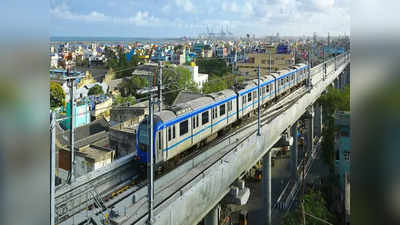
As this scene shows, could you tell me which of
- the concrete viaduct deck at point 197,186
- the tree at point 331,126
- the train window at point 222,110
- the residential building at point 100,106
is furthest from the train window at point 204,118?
the residential building at point 100,106

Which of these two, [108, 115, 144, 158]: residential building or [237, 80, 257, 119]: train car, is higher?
[237, 80, 257, 119]: train car

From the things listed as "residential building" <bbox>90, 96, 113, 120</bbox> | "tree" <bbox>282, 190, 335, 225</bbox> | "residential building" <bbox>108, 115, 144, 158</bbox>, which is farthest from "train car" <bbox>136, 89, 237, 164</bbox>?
"residential building" <bbox>90, 96, 113, 120</bbox>

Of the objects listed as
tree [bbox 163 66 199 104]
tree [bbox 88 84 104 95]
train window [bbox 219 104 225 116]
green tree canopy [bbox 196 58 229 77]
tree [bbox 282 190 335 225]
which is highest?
green tree canopy [bbox 196 58 229 77]

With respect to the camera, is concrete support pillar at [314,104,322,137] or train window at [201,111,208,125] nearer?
train window at [201,111,208,125]

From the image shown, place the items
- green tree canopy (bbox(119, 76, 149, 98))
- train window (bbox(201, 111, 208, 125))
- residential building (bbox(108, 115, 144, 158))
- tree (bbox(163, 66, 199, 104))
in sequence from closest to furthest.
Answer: train window (bbox(201, 111, 208, 125)), residential building (bbox(108, 115, 144, 158)), tree (bbox(163, 66, 199, 104)), green tree canopy (bbox(119, 76, 149, 98))

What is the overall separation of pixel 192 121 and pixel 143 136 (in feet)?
3.69

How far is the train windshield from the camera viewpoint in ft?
21.2

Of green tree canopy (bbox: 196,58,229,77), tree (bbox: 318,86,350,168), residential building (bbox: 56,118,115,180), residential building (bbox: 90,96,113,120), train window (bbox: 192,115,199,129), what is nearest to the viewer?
train window (bbox: 192,115,199,129)

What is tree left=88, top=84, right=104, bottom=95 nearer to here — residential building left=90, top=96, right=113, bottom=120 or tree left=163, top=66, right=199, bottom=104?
residential building left=90, top=96, right=113, bottom=120

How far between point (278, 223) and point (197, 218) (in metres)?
6.11

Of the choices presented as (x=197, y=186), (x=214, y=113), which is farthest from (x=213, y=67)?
(x=197, y=186)

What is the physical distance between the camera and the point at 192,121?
709 centimetres
